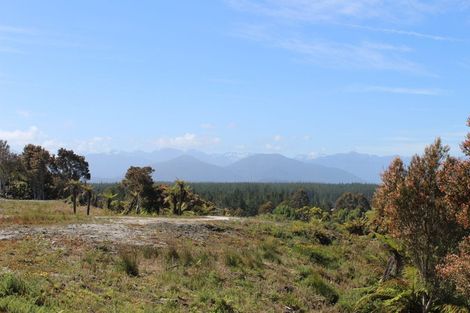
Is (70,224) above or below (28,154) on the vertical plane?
below

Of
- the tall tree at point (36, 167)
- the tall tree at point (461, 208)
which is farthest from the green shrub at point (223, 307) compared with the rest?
the tall tree at point (36, 167)

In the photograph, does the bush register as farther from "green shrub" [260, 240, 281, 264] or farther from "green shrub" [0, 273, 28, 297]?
"green shrub" [260, 240, 281, 264]

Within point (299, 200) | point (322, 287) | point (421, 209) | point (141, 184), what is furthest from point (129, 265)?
point (299, 200)

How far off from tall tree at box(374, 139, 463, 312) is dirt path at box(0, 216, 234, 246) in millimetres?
12239

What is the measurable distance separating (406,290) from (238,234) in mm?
14092

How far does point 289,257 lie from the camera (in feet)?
78.6

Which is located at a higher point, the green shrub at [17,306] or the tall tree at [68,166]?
the tall tree at [68,166]

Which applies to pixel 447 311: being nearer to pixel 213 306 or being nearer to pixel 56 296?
pixel 213 306

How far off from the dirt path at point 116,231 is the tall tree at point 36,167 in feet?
199

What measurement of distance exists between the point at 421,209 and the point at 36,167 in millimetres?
80677

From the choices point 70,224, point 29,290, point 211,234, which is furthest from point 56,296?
point 211,234

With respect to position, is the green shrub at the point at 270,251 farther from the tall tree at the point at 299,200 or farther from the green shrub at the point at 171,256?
the tall tree at the point at 299,200

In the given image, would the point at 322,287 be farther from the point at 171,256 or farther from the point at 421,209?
the point at 421,209

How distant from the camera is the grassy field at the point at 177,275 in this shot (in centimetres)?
1207
